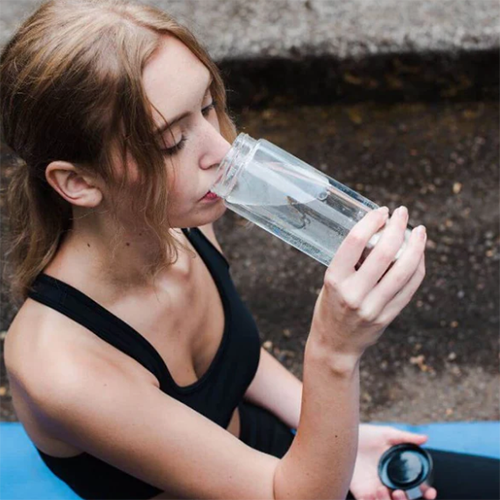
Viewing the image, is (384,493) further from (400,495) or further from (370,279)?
(370,279)

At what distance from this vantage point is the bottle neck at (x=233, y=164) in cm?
124

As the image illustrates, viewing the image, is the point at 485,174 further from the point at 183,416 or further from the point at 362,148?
the point at 183,416

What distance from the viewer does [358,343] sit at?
116 cm

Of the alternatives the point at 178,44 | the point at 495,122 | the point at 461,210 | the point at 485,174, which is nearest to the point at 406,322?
the point at 461,210

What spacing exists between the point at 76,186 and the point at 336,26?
2.19 meters

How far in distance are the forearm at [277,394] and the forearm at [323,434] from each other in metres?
0.48

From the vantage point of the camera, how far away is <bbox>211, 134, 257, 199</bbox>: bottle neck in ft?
4.06

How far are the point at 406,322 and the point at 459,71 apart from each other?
3.71 feet

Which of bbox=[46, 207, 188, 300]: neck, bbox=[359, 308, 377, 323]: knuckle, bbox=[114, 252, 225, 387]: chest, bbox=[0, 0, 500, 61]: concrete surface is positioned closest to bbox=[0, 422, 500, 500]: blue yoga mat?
bbox=[114, 252, 225, 387]: chest

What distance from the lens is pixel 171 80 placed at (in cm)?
118

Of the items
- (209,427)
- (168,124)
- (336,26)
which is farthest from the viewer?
(336,26)

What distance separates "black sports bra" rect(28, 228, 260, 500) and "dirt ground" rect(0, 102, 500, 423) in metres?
1.04

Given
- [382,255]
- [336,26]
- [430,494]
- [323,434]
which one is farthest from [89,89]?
[336,26]

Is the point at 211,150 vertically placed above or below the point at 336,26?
above
